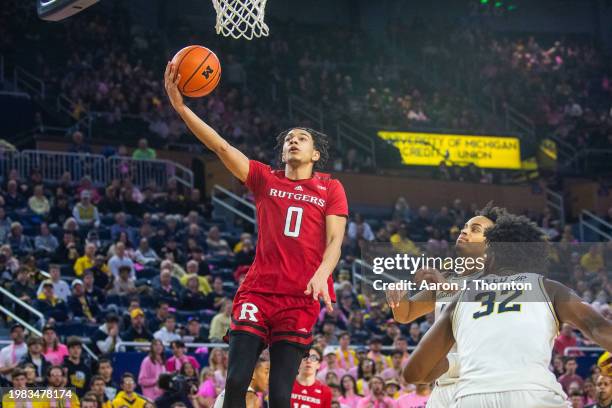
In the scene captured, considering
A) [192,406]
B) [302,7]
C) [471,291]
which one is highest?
[302,7]

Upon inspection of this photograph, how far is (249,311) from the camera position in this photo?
22.3 feet

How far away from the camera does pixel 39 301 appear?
49.0ft

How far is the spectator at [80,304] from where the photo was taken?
15.1 m

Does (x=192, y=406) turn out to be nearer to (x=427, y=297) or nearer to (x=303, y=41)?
(x=427, y=297)

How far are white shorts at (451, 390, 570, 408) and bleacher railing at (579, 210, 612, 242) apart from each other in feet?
68.3

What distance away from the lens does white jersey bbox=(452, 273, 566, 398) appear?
492 cm

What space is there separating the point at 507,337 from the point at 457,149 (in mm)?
23273

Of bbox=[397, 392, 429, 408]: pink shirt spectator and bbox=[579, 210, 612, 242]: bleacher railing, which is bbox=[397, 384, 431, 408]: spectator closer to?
bbox=[397, 392, 429, 408]: pink shirt spectator

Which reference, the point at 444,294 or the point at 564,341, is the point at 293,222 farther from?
the point at 564,341

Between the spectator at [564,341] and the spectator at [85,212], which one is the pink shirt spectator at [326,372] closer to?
the spectator at [564,341]

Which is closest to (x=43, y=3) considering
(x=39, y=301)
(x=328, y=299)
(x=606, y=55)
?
(x=328, y=299)

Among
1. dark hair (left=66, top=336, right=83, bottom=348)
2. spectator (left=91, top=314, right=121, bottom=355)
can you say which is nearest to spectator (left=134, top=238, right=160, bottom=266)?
spectator (left=91, top=314, right=121, bottom=355)

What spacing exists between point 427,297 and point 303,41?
24131 mm

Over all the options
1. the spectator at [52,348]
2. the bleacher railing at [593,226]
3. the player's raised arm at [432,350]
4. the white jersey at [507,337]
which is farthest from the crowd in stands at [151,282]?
the white jersey at [507,337]
